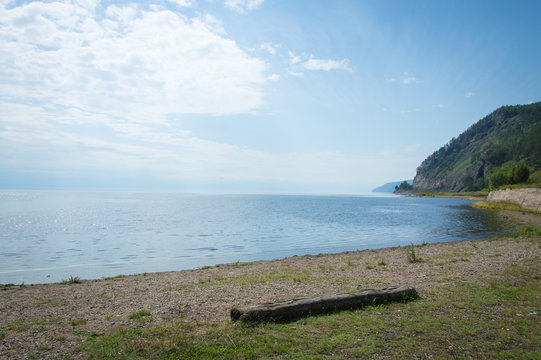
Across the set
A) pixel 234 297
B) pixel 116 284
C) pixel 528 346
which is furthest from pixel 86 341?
pixel 528 346

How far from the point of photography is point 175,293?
12594 mm

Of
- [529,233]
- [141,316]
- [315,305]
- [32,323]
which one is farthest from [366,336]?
[529,233]

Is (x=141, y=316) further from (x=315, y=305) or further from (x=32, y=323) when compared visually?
(x=315, y=305)

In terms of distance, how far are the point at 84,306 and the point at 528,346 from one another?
13.2 metres

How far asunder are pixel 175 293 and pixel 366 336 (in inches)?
322

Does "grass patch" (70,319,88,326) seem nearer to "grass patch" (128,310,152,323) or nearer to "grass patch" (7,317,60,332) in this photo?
"grass patch" (7,317,60,332)

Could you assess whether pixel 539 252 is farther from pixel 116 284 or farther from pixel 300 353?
pixel 116 284

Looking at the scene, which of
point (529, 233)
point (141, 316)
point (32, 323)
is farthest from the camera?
point (529, 233)

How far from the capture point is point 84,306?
36.6 ft

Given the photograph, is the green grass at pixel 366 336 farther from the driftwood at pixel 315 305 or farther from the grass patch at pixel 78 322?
the grass patch at pixel 78 322

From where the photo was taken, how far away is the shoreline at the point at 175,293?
324 inches

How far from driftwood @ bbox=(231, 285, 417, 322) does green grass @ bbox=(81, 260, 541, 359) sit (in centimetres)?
31

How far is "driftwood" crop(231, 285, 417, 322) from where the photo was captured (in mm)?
8359

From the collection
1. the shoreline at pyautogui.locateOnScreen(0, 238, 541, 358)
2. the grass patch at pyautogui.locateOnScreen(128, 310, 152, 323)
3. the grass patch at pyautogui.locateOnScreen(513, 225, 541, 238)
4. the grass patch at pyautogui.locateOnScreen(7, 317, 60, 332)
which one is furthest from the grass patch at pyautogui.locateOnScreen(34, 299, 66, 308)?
the grass patch at pyautogui.locateOnScreen(513, 225, 541, 238)
